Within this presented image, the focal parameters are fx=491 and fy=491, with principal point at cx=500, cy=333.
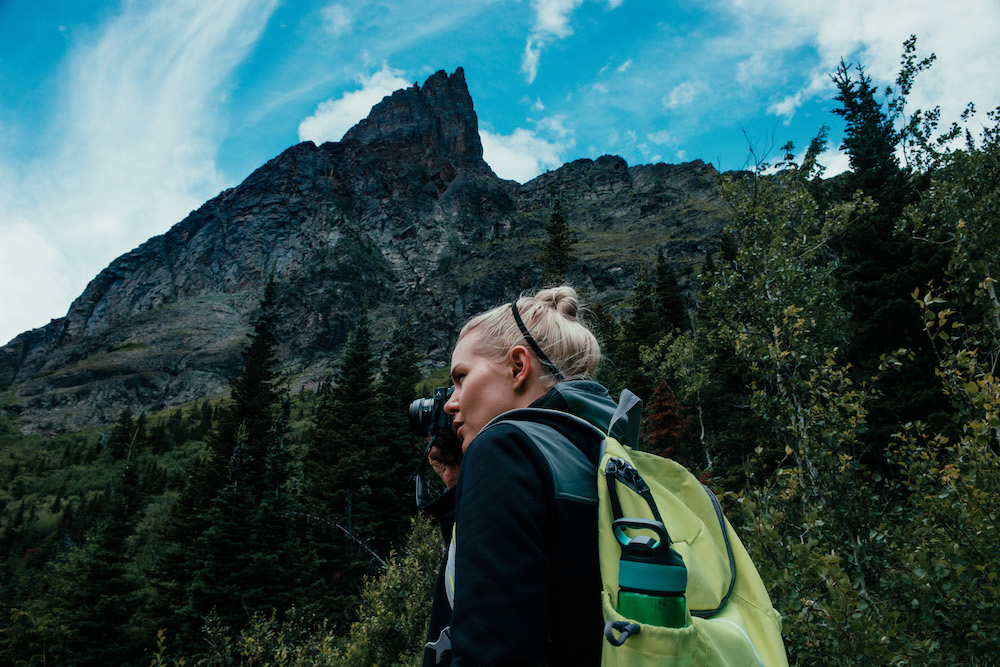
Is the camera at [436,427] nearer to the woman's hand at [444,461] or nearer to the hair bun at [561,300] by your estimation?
the woman's hand at [444,461]

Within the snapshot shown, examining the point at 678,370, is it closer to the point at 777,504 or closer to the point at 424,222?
the point at 777,504

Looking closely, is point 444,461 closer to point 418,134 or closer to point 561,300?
point 561,300

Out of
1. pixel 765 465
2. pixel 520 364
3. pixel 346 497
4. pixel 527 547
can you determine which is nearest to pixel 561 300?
pixel 520 364

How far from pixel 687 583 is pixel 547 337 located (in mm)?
917

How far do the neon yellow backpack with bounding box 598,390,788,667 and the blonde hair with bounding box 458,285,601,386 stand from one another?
352 millimetres

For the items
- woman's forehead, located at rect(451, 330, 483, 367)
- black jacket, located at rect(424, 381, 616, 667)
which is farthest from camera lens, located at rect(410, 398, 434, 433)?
black jacket, located at rect(424, 381, 616, 667)

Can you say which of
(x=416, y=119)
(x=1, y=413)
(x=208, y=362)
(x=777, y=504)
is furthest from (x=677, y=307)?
(x=416, y=119)

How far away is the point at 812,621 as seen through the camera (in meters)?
3.81

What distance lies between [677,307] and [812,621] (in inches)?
1692

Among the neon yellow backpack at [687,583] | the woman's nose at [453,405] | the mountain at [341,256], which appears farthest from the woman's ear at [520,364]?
the mountain at [341,256]

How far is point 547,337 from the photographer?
5.83ft

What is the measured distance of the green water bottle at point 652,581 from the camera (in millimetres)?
979

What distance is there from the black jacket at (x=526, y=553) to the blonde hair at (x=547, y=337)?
0.54m

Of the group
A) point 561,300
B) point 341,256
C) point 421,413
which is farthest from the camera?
point 341,256
